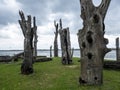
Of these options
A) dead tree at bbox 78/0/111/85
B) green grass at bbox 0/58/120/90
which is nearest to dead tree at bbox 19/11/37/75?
green grass at bbox 0/58/120/90

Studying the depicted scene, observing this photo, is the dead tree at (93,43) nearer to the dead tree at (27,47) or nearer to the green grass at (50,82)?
the green grass at (50,82)

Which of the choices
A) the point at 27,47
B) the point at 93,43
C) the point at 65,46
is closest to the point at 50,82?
the point at 93,43

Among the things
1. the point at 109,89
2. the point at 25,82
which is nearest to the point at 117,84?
the point at 109,89

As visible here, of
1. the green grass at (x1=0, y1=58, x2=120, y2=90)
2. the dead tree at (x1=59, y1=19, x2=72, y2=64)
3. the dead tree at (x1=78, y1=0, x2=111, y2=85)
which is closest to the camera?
the green grass at (x1=0, y1=58, x2=120, y2=90)

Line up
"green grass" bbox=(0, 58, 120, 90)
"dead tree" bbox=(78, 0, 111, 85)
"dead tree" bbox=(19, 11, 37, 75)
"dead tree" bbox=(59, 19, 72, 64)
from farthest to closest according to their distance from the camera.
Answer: "dead tree" bbox=(59, 19, 72, 64), "dead tree" bbox=(19, 11, 37, 75), "dead tree" bbox=(78, 0, 111, 85), "green grass" bbox=(0, 58, 120, 90)

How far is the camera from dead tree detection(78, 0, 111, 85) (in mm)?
17609

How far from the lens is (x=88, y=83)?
17641mm

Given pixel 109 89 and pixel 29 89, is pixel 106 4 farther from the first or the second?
pixel 29 89

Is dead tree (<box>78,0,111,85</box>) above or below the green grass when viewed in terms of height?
above

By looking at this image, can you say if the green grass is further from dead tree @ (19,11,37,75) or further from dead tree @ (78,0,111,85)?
dead tree @ (78,0,111,85)

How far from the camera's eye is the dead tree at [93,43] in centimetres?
1761

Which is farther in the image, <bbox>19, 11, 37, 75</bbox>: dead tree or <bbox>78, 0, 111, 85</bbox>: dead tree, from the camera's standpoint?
<bbox>19, 11, 37, 75</bbox>: dead tree

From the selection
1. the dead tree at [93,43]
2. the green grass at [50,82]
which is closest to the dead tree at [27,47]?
the green grass at [50,82]

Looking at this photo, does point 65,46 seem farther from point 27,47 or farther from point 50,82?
point 50,82
